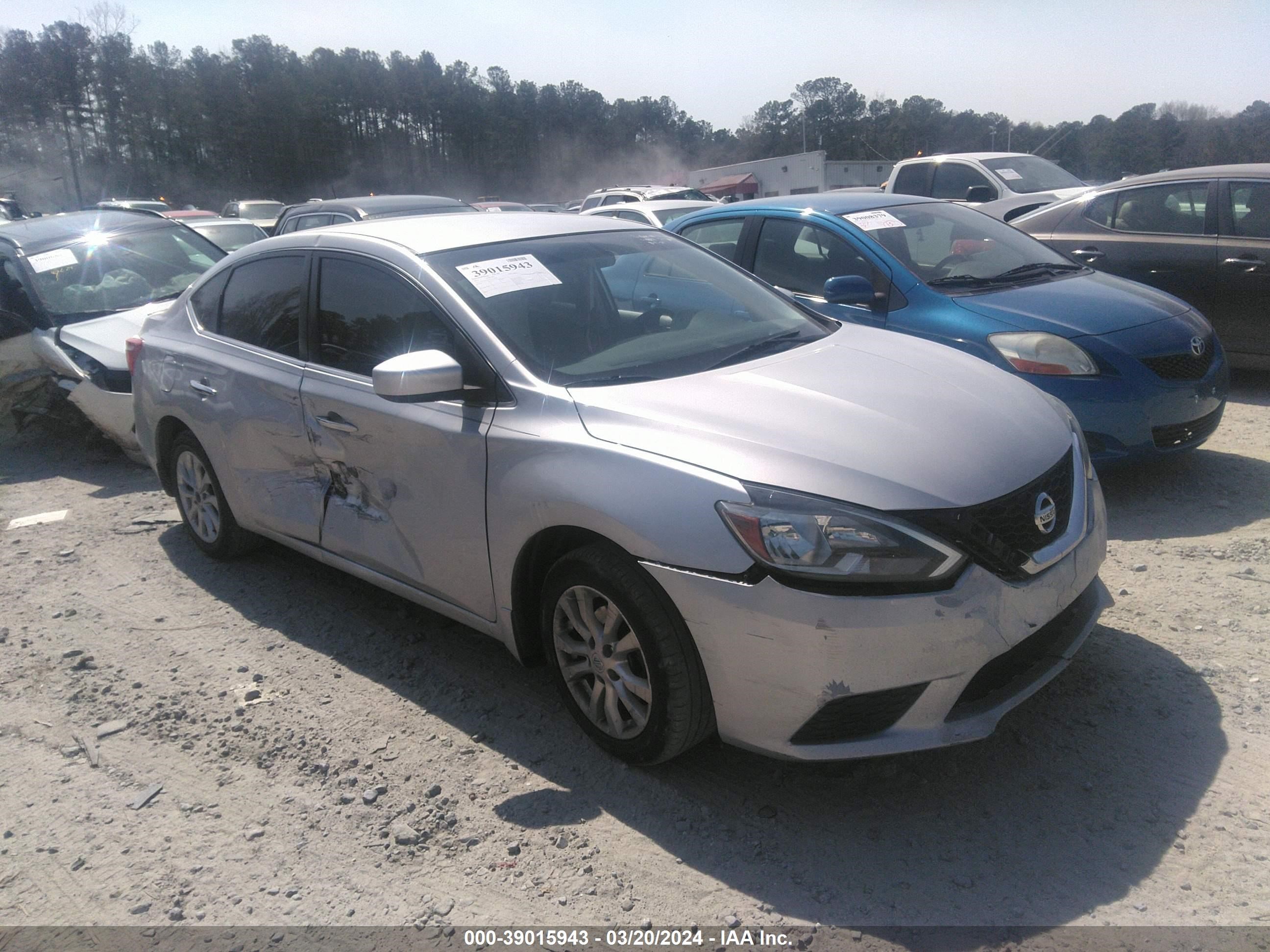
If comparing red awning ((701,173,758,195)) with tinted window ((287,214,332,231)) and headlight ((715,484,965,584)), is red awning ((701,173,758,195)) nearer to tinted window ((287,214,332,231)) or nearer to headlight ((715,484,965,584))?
tinted window ((287,214,332,231))

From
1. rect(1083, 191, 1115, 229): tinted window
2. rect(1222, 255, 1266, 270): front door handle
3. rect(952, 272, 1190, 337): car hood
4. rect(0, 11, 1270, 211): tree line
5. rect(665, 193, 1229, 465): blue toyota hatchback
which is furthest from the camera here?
rect(0, 11, 1270, 211): tree line

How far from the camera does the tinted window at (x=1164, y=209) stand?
7.32 metres

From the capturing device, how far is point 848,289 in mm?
5188

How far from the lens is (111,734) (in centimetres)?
356

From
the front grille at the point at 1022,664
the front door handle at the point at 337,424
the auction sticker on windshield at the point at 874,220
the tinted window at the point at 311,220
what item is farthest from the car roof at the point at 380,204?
the front grille at the point at 1022,664

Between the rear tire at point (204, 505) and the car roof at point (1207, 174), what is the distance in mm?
6931

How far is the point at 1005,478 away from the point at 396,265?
2278mm

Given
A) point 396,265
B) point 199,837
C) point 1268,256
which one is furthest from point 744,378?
point 1268,256

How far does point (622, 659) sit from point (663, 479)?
0.59 m

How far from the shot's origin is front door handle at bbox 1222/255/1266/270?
6.90 metres

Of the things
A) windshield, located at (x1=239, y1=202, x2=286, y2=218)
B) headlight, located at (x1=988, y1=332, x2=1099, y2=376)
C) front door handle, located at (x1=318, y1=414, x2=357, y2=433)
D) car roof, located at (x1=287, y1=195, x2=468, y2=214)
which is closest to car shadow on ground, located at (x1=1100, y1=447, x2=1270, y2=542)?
headlight, located at (x1=988, y1=332, x2=1099, y2=376)

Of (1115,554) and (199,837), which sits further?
(1115,554)

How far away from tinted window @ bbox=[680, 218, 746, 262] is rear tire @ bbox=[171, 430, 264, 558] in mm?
3193

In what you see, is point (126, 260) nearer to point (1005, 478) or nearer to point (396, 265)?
point (396, 265)
